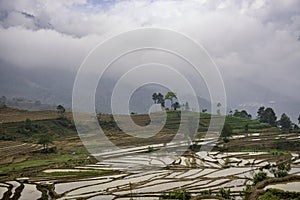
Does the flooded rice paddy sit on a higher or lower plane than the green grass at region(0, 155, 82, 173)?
lower

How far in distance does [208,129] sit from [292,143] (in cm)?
2061

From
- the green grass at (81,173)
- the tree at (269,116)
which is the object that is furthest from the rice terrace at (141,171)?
the tree at (269,116)

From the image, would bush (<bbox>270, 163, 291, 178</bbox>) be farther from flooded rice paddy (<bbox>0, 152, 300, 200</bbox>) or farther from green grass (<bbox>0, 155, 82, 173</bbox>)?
green grass (<bbox>0, 155, 82, 173</bbox>)

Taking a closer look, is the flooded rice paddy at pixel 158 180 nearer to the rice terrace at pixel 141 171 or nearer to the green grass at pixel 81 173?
the rice terrace at pixel 141 171

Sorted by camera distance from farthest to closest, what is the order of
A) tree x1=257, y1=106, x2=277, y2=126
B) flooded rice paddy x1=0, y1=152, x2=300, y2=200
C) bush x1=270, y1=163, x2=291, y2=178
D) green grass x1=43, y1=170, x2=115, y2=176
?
tree x1=257, y1=106, x2=277, y2=126, green grass x1=43, y1=170, x2=115, y2=176, bush x1=270, y1=163, x2=291, y2=178, flooded rice paddy x1=0, y1=152, x2=300, y2=200

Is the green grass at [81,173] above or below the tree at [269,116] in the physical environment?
below

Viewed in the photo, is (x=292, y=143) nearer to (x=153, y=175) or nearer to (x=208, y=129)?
(x=208, y=129)

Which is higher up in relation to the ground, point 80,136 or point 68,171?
point 80,136

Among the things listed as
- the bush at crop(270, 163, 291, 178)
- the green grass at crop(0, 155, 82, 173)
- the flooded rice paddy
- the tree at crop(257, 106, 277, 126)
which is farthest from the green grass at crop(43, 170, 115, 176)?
the tree at crop(257, 106, 277, 126)

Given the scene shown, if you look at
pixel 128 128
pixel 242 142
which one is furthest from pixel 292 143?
pixel 128 128

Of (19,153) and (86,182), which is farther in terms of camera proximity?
(19,153)

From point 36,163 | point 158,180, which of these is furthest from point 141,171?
point 36,163

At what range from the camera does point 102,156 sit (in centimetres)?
3850

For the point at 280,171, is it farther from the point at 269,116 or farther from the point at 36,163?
the point at 269,116
